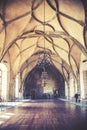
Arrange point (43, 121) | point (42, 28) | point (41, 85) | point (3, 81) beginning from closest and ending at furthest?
1. point (43, 121)
2. point (42, 28)
3. point (3, 81)
4. point (41, 85)

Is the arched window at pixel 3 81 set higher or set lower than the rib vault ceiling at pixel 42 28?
lower

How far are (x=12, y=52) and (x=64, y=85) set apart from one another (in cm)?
1552

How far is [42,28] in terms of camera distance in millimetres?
20281

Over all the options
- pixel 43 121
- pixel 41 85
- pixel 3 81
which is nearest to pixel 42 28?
pixel 3 81

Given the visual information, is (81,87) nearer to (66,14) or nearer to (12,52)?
(12,52)

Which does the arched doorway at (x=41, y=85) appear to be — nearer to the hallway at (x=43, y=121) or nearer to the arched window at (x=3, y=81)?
the arched window at (x=3, y=81)

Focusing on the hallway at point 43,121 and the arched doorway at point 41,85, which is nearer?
the hallway at point 43,121

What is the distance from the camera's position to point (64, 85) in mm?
36812

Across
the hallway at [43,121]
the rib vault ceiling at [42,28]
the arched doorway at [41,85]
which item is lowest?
the hallway at [43,121]

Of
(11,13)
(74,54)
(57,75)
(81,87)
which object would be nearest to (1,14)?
(11,13)

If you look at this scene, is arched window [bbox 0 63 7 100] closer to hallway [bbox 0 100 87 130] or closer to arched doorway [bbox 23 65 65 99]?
arched doorway [bbox 23 65 65 99]

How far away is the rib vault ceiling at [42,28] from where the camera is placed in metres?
15.5

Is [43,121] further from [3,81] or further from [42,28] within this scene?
[3,81]

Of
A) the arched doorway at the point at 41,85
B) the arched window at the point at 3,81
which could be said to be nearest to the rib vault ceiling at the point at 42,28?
the arched window at the point at 3,81
